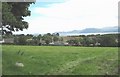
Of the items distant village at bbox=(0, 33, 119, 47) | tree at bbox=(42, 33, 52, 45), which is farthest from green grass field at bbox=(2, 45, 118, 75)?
tree at bbox=(42, 33, 52, 45)

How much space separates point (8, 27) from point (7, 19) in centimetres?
161

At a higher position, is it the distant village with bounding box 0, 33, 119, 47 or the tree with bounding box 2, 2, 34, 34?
the tree with bounding box 2, 2, 34, 34

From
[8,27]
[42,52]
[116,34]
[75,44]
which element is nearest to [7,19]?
[8,27]

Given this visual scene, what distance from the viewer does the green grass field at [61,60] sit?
12.0 metres

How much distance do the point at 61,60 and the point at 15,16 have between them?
4431 millimetres

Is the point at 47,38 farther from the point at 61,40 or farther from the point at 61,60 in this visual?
the point at 61,60

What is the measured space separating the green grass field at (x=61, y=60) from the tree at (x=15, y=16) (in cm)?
121

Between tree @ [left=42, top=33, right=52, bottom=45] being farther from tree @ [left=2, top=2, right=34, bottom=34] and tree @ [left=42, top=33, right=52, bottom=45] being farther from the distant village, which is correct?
tree @ [left=2, top=2, right=34, bottom=34]

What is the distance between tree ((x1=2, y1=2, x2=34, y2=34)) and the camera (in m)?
14.0

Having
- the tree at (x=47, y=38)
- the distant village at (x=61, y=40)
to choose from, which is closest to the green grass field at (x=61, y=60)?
the distant village at (x=61, y=40)

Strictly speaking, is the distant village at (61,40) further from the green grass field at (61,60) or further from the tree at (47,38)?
the green grass field at (61,60)

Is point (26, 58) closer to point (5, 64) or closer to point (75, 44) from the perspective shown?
point (5, 64)

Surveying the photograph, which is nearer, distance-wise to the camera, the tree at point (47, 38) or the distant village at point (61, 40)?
the distant village at point (61, 40)

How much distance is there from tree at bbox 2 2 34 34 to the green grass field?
1205mm
